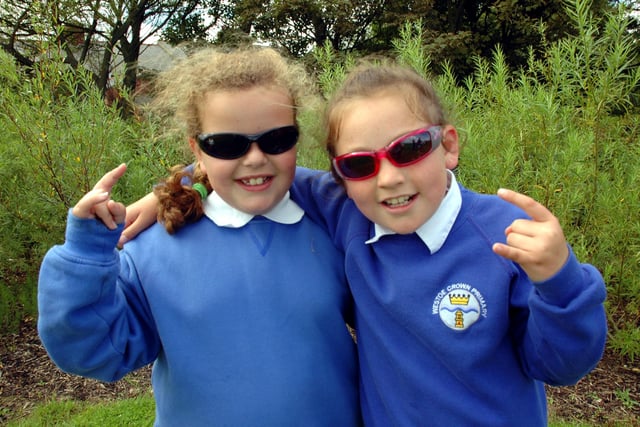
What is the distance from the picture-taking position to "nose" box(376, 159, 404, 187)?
1.44 metres

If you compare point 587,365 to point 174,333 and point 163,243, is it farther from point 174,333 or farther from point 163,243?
point 163,243

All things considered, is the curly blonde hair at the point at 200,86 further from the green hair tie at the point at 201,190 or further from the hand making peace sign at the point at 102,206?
the hand making peace sign at the point at 102,206

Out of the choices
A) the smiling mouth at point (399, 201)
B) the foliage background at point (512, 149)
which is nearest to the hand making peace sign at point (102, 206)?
the smiling mouth at point (399, 201)

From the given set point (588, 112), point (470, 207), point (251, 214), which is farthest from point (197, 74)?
point (588, 112)

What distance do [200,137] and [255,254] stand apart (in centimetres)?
38

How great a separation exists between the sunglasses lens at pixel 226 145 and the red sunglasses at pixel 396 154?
29cm

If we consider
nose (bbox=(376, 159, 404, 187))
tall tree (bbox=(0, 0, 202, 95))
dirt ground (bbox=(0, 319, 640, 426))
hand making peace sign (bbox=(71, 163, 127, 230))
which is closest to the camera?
hand making peace sign (bbox=(71, 163, 127, 230))

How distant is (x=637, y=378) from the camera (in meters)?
3.39

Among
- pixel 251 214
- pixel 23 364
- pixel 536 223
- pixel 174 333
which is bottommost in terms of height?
pixel 23 364

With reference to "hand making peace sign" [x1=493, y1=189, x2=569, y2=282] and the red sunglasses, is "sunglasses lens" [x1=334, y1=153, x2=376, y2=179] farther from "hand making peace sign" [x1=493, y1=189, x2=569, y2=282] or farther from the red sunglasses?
"hand making peace sign" [x1=493, y1=189, x2=569, y2=282]

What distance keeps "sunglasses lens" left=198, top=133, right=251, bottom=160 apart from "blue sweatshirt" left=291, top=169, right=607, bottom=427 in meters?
0.44

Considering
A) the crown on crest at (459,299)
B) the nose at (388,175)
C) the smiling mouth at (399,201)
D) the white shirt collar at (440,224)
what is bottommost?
the crown on crest at (459,299)

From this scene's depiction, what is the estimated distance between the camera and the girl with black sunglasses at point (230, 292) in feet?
4.87

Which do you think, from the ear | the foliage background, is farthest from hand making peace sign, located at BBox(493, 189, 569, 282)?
the foliage background
